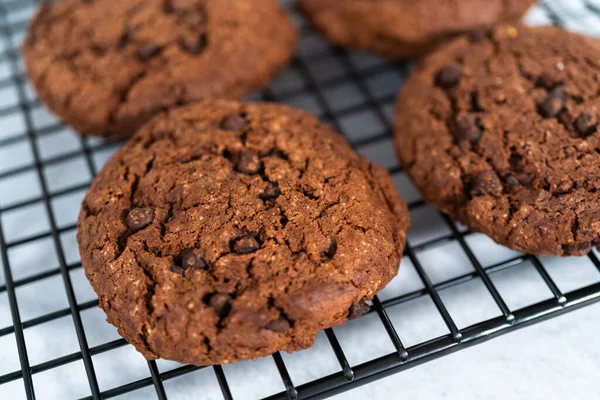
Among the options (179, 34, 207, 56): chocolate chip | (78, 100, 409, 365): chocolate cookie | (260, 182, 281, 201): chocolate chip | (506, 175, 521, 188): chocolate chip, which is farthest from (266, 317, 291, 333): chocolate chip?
(179, 34, 207, 56): chocolate chip

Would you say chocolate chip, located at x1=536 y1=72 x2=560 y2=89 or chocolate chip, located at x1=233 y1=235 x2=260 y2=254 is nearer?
chocolate chip, located at x1=233 y1=235 x2=260 y2=254

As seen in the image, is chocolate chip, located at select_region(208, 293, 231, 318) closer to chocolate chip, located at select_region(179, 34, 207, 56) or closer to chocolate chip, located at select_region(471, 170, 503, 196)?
chocolate chip, located at select_region(471, 170, 503, 196)

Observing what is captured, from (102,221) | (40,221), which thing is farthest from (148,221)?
(40,221)

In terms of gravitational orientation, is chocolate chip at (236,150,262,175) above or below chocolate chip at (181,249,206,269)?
above

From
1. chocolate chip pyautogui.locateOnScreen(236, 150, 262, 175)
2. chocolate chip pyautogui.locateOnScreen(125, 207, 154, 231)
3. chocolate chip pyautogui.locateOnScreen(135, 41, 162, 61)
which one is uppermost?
chocolate chip pyautogui.locateOnScreen(135, 41, 162, 61)

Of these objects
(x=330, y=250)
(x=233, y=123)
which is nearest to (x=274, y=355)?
(x=330, y=250)

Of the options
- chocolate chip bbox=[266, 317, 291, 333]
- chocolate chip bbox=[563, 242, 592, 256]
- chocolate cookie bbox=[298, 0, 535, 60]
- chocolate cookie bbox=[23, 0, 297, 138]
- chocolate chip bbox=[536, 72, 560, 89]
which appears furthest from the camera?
chocolate cookie bbox=[298, 0, 535, 60]

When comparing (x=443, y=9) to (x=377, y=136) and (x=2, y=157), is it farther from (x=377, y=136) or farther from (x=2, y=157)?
(x=2, y=157)

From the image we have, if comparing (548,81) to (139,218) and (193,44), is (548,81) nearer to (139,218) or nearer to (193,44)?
(193,44)
